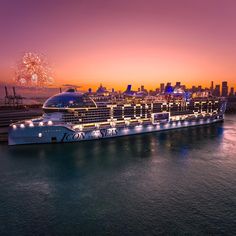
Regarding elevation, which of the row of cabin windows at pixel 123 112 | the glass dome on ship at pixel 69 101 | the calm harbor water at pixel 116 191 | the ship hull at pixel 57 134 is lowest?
the calm harbor water at pixel 116 191

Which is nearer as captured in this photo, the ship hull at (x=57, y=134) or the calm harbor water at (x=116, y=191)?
the calm harbor water at (x=116, y=191)

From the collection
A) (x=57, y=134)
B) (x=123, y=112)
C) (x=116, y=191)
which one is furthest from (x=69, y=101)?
(x=116, y=191)

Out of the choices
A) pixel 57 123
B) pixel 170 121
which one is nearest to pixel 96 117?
pixel 57 123

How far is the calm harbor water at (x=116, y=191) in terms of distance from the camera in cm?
2030

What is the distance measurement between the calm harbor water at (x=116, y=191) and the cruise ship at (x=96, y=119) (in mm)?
4846

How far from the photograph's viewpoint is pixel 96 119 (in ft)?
208

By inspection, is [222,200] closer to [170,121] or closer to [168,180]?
[168,180]

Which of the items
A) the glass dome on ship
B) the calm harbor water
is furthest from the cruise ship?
the calm harbor water

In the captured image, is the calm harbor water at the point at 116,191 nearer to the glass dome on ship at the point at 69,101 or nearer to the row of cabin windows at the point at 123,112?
the row of cabin windows at the point at 123,112

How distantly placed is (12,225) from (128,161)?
945 inches

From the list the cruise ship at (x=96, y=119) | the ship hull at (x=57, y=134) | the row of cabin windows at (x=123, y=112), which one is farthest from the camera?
the row of cabin windows at (x=123, y=112)

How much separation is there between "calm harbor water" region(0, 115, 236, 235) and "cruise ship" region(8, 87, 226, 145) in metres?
4.85

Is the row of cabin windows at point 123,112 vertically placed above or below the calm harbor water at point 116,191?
above

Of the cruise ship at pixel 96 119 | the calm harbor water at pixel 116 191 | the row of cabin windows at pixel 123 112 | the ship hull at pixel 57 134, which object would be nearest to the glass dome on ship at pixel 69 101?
the cruise ship at pixel 96 119
